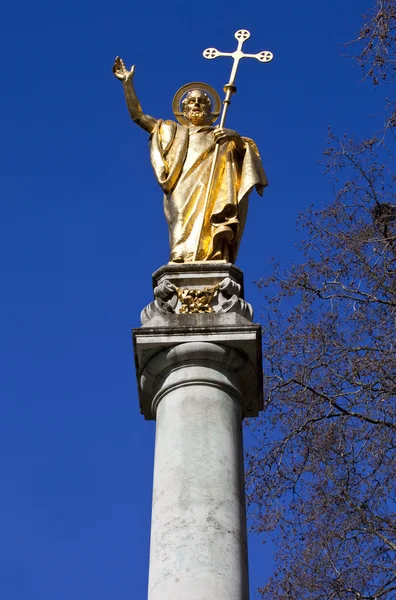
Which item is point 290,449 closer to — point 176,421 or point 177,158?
point 177,158

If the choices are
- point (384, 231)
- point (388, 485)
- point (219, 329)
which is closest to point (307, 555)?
point (388, 485)

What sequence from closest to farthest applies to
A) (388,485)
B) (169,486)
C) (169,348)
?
1. (169,486)
2. (169,348)
3. (388,485)

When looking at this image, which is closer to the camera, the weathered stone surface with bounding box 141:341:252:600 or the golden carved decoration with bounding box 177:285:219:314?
the weathered stone surface with bounding box 141:341:252:600

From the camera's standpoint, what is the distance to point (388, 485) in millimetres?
15008

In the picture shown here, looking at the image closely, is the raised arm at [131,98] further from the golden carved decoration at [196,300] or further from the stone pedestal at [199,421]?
the golden carved decoration at [196,300]

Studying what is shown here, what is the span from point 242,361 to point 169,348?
604 millimetres

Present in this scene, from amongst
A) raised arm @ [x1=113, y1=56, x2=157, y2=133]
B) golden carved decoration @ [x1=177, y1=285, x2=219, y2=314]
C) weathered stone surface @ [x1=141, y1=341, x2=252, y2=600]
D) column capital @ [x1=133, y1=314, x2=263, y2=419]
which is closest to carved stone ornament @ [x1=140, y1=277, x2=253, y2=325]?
golden carved decoration @ [x1=177, y1=285, x2=219, y2=314]

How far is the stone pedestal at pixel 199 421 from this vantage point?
30.5 feet

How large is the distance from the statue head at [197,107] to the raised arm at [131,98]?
0.40 m

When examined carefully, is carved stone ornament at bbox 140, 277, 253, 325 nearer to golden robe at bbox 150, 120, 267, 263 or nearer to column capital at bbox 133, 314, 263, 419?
column capital at bbox 133, 314, 263, 419

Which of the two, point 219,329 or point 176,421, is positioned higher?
point 219,329

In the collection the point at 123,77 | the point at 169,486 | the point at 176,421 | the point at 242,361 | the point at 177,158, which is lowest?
the point at 169,486

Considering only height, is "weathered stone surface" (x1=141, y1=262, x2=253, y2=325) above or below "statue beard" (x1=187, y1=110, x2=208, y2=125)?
below

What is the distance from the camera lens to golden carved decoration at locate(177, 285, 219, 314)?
1104cm
